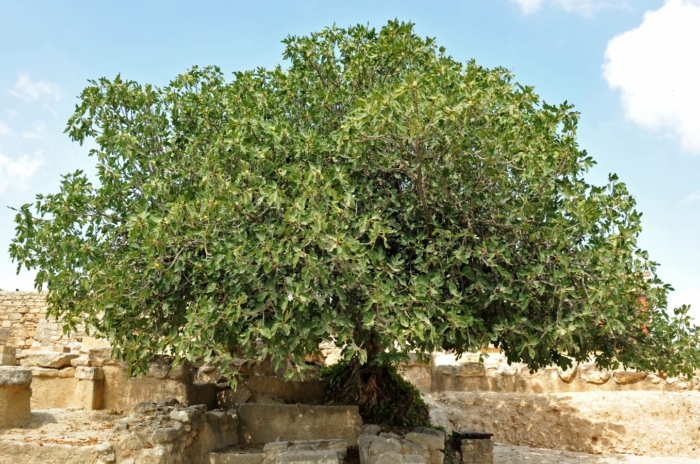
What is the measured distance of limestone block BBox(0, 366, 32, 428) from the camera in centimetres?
867

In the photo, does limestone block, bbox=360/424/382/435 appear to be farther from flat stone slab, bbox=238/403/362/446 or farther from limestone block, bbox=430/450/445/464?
limestone block, bbox=430/450/445/464

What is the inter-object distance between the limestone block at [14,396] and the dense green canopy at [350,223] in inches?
45.6

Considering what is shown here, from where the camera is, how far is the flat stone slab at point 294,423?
1000cm

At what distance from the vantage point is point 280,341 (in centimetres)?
775

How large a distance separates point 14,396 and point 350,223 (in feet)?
18.0

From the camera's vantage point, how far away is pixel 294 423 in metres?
10.0

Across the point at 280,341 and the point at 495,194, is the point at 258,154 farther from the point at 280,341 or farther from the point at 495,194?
the point at 495,194

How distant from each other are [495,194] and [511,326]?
189 cm

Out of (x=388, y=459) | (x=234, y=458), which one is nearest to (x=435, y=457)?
(x=388, y=459)

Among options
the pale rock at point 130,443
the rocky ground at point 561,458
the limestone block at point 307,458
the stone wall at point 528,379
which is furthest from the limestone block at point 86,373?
the stone wall at point 528,379

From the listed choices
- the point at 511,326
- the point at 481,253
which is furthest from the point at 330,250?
the point at 511,326

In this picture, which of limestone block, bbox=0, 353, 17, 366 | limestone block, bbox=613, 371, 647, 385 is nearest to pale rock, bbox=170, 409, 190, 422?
limestone block, bbox=0, 353, 17, 366

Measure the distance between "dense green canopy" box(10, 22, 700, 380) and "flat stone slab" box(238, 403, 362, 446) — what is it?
1774mm

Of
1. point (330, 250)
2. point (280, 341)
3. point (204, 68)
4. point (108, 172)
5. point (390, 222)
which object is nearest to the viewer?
point (330, 250)
